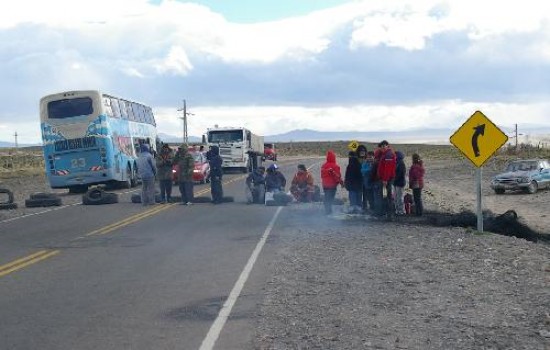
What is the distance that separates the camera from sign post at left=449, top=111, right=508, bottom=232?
46.3ft

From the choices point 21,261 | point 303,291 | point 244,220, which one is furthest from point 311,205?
point 303,291

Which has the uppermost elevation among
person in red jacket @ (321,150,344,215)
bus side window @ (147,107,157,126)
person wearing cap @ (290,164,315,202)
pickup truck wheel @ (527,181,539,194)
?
bus side window @ (147,107,157,126)

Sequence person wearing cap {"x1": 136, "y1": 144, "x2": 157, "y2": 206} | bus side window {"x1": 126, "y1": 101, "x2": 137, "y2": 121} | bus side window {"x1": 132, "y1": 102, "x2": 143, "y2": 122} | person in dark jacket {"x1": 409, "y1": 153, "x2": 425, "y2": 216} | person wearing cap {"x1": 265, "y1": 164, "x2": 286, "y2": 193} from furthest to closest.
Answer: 1. bus side window {"x1": 132, "y1": 102, "x2": 143, "y2": 122}
2. bus side window {"x1": 126, "y1": 101, "x2": 137, "y2": 121}
3. person wearing cap {"x1": 265, "y1": 164, "x2": 286, "y2": 193}
4. person wearing cap {"x1": 136, "y1": 144, "x2": 157, "y2": 206}
5. person in dark jacket {"x1": 409, "y1": 153, "x2": 425, "y2": 216}

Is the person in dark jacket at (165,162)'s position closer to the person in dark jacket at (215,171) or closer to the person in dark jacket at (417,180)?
the person in dark jacket at (215,171)

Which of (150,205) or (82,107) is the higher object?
(82,107)

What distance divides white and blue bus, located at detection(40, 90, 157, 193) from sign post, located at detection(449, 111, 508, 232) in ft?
63.1

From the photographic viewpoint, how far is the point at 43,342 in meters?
6.83

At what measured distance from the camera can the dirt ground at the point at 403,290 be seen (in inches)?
274

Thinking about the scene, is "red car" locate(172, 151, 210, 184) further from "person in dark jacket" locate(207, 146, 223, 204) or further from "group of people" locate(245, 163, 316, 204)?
"group of people" locate(245, 163, 316, 204)

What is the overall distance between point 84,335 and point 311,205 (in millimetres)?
15940

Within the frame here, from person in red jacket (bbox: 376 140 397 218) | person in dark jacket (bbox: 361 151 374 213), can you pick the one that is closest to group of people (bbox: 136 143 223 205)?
person in dark jacket (bbox: 361 151 374 213)

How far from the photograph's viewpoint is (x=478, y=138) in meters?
14.2

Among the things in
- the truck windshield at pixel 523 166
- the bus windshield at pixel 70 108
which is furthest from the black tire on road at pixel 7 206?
the truck windshield at pixel 523 166

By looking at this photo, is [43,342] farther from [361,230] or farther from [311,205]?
[311,205]
